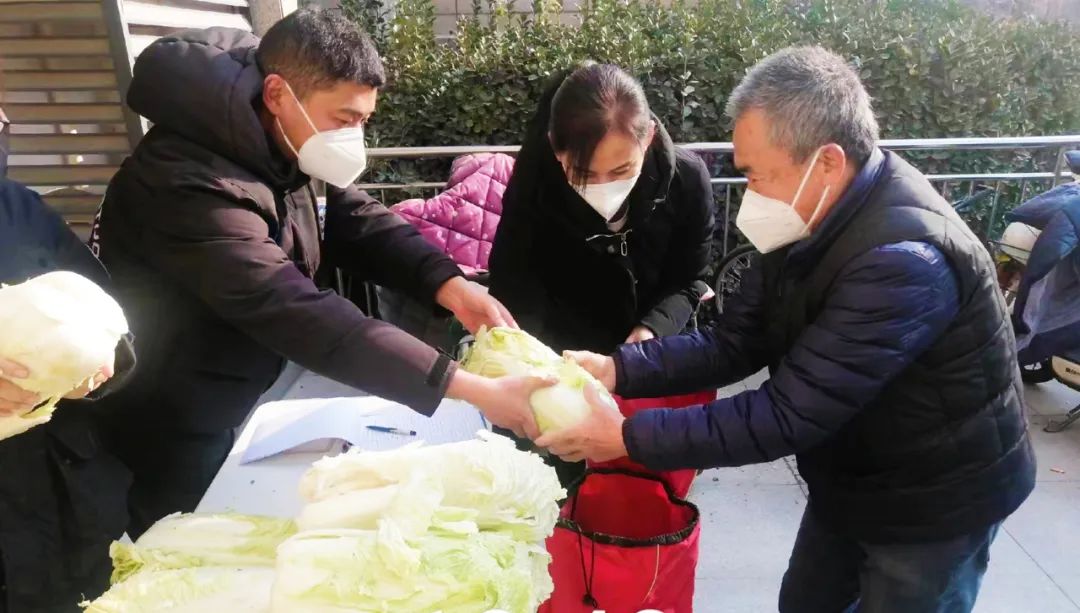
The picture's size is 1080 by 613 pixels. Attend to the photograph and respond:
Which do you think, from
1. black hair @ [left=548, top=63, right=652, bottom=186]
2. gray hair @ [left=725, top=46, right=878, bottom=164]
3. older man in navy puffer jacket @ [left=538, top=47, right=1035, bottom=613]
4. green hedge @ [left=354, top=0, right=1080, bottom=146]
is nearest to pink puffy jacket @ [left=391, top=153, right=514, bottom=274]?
green hedge @ [left=354, top=0, right=1080, bottom=146]

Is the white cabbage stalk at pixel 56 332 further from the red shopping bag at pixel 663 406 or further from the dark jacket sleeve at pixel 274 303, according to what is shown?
the red shopping bag at pixel 663 406

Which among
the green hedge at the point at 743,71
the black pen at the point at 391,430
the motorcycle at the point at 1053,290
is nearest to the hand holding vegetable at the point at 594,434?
the black pen at the point at 391,430

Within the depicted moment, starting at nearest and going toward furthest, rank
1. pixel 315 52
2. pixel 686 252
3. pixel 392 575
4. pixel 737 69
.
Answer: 1. pixel 392 575
2. pixel 315 52
3. pixel 686 252
4. pixel 737 69

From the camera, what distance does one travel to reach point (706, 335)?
7.68 feet

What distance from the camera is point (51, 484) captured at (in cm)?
183

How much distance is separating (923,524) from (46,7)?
3.81m

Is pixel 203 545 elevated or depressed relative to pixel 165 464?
elevated

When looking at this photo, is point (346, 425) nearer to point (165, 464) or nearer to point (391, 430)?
point (391, 430)

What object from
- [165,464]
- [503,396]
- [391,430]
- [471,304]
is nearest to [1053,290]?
[471,304]

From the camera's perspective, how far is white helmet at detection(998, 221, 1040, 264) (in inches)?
174

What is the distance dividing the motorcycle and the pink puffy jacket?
9.96 ft

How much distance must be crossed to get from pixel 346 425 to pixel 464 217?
2524mm

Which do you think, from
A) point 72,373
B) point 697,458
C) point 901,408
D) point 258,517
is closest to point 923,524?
point 901,408

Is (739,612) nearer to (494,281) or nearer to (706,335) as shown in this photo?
(706,335)
